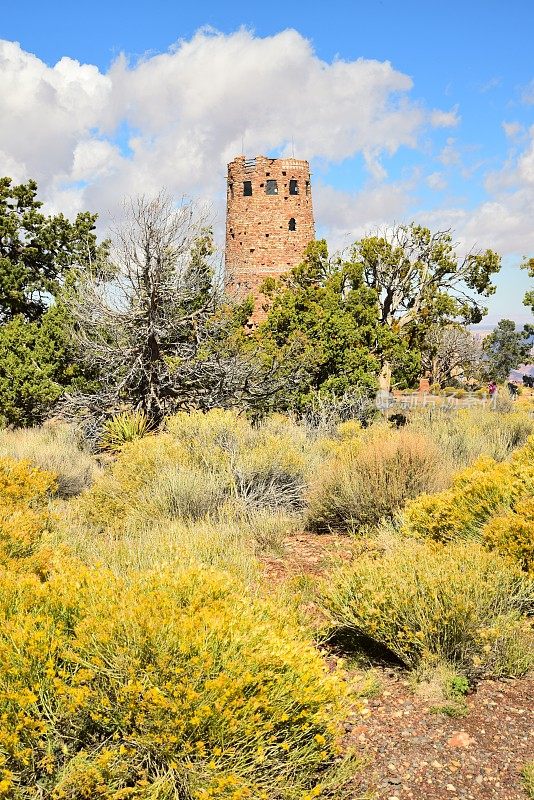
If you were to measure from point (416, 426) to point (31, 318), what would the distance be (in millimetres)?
13713

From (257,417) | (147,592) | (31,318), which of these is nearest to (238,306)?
(257,417)

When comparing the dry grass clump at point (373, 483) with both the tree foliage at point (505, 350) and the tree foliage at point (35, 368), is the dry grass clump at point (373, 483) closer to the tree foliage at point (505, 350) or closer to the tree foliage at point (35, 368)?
the tree foliage at point (35, 368)

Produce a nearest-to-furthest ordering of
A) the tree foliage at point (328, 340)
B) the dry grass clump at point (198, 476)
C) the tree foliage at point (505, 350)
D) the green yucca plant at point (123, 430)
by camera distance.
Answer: the dry grass clump at point (198, 476) < the green yucca plant at point (123, 430) < the tree foliage at point (328, 340) < the tree foliage at point (505, 350)

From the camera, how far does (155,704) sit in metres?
3.04

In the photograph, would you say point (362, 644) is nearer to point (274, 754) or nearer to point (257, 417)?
point (274, 754)

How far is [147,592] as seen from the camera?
3.77 meters

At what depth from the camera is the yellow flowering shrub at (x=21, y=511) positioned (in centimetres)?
570

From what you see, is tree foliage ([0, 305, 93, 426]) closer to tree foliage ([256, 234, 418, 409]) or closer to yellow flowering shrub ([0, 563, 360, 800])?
tree foliage ([256, 234, 418, 409])

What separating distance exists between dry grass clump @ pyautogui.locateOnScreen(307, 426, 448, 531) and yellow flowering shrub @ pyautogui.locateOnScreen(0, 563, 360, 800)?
4630 millimetres

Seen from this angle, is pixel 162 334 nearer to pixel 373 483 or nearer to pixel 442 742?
pixel 373 483

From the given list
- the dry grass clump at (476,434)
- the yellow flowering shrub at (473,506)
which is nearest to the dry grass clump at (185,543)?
the yellow flowering shrub at (473,506)

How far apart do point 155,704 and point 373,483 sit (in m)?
5.49

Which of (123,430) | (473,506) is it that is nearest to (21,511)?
(473,506)

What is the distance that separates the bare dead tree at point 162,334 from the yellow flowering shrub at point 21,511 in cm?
558
